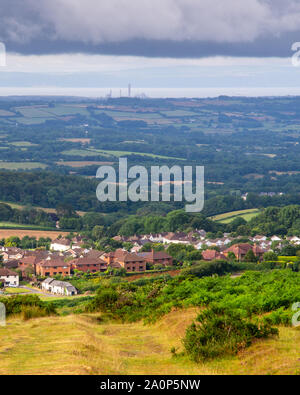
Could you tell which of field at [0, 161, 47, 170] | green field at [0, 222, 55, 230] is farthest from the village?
field at [0, 161, 47, 170]

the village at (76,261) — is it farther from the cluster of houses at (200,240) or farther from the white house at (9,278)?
the cluster of houses at (200,240)

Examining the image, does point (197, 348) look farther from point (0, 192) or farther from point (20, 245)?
point (0, 192)

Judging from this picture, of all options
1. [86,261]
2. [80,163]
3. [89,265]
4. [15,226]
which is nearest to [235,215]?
[15,226]

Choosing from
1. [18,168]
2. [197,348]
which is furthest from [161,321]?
[18,168]

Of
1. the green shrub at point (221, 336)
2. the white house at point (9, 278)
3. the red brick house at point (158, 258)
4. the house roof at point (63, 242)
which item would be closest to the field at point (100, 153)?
the house roof at point (63, 242)

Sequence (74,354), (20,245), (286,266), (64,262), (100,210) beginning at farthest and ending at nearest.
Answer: (100,210)
(20,245)
(64,262)
(286,266)
(74,354)

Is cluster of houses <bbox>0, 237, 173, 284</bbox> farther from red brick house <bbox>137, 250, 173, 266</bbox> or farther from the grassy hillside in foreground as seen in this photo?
the grassy hillside in foreground

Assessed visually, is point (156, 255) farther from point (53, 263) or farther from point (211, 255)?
point (53, 263)
